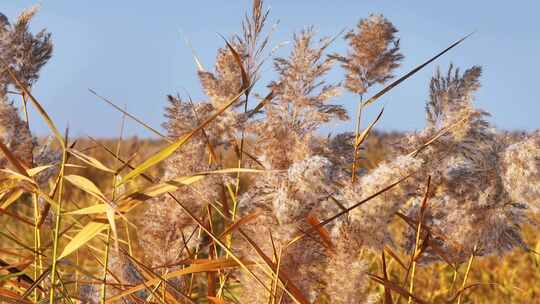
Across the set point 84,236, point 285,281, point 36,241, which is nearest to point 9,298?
point 36,241

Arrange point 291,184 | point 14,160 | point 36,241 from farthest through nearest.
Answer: point 36,241, point 14,160, point 291,184

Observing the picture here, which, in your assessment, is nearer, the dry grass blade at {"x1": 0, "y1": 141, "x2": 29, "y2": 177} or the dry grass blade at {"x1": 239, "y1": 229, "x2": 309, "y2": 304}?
the dry grass blade at {"x1": 239, "y1": 229, "x2": 309, "y2": 304}

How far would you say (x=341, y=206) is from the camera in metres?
1.45

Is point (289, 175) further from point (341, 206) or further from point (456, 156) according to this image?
point (456, 156)

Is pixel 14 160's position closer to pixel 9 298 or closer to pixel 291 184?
pixel 9 298

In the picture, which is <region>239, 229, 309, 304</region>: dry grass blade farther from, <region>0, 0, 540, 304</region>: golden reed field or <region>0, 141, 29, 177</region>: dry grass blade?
<region>0, 141, 29, 177</region>: dry grass blade

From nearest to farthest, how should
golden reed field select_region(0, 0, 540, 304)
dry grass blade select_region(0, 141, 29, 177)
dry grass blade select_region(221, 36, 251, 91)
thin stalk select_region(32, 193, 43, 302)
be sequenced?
golden reed field select_region(0, 0, 540, 304)
dry grass blade select_region(0, 141, 29, 177)
dry grass blade select_region(221, 36, 251, 91)
thin stalk select_region(32, 193, 43, 302)

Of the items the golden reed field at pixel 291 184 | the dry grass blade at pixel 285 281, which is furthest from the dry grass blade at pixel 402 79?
the dry grass blade at pixel 285 281

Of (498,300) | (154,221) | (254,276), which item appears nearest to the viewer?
(254,276)

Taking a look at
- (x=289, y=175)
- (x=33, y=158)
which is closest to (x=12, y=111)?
(x=33, y=158)

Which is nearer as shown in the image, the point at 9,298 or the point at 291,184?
the point at 291,184

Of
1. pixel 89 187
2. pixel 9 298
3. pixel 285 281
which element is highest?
pixel 89 187

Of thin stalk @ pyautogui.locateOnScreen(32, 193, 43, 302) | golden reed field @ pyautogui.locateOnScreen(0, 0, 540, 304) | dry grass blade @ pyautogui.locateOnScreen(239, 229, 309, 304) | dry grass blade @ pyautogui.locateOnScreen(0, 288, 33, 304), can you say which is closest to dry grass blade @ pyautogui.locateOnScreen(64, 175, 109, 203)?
golden reed field @ pyautogui.locateOnScreen(0, 0, 540, 304)

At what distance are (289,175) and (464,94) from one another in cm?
89
